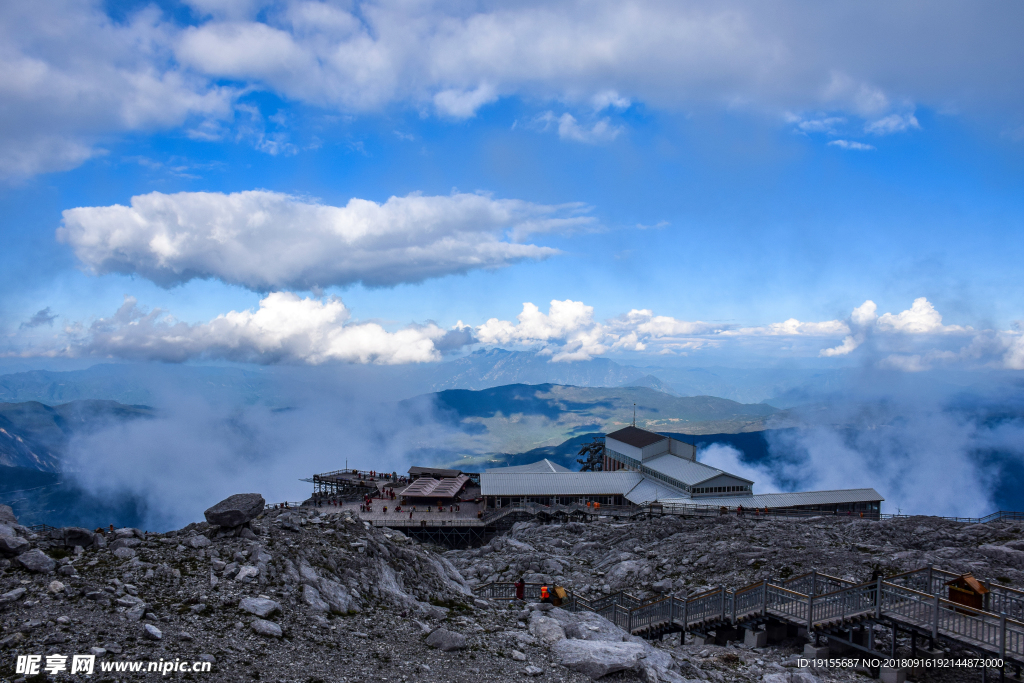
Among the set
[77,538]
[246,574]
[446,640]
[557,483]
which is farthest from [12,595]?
[557,483]

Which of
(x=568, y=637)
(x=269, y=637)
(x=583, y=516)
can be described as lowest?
(x=583, y=516)

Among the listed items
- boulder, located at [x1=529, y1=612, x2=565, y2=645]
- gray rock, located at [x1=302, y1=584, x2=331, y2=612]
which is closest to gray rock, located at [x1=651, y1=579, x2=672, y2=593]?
boulder, located at [x1=529, y1=612, x2=565, y2=645]

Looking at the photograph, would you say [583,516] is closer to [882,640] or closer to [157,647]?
[882,640]

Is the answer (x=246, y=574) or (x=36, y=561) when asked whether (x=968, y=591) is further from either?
(x=36, y=561)

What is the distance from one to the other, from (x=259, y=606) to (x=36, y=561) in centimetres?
706

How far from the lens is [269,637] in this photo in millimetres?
16141

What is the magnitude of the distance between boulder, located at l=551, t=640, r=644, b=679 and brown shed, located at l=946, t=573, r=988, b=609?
1213 centimetres

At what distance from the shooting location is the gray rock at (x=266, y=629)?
16.2 metres

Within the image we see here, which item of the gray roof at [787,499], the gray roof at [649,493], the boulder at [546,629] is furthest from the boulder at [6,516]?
the gray roof at [787,499]

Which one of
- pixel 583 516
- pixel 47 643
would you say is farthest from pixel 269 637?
pixel 583 516

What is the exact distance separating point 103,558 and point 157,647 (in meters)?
6.42

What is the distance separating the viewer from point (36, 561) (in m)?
17.2

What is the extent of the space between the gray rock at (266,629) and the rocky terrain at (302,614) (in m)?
0.04

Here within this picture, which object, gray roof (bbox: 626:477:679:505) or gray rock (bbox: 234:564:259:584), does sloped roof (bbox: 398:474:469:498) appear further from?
gray rock (bbox: 234:564:259:584)
